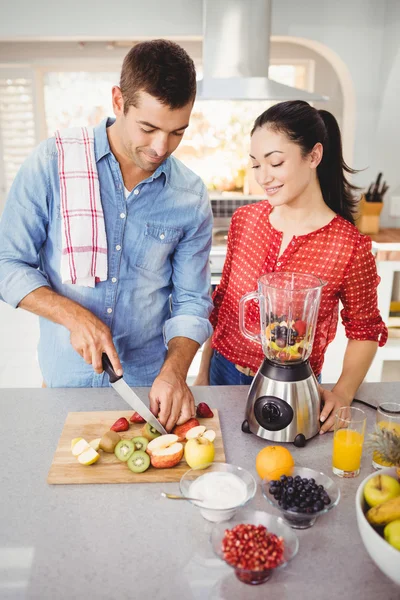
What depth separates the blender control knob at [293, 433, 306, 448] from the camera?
1210 millimetres

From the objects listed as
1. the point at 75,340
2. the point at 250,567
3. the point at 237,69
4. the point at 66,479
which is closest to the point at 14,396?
the point at 75,340

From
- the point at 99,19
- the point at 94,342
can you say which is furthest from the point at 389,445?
the point at 99,19

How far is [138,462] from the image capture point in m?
1.13

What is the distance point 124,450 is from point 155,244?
59 centimetres

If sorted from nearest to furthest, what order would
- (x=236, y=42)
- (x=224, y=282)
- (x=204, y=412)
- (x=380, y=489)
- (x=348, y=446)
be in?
(x=380, y=489), (x=348, y=446), (x=204, y=412), (x=224, y=282), (x=236, y=42)

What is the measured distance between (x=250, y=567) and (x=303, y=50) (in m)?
4.67

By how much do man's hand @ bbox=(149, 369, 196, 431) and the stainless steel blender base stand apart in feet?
0.50

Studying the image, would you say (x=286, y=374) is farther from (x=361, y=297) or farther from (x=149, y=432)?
(x=361, y=297)

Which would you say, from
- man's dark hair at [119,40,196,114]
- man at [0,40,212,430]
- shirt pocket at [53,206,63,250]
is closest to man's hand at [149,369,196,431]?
man at [0,40,212,430]

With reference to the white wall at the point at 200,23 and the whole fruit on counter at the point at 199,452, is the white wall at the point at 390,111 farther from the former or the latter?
the whole fruit on counter at the point at 199,452

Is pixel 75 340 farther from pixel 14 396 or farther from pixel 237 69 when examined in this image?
pixel 237 69

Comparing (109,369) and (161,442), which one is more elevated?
(109,369)

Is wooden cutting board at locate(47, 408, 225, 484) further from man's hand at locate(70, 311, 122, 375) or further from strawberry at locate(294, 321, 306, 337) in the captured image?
strawberry at locate(294, 321, 306, 337)

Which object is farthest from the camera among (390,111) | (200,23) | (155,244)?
(390,111)
